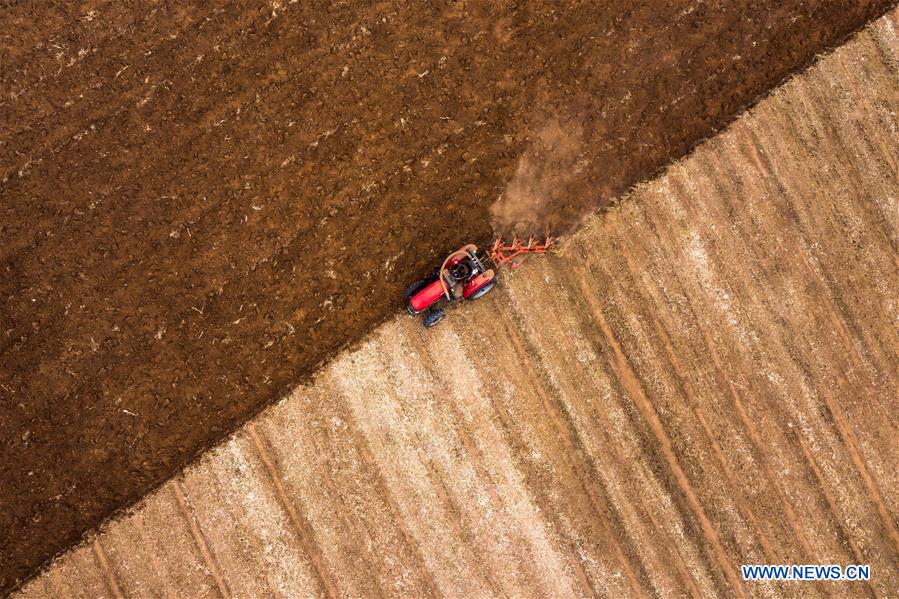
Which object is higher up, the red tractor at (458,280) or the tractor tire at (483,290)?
the red tractor at (458,280)

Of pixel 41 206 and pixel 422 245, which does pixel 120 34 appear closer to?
pixel 41 206

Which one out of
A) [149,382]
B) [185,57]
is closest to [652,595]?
[149,382]

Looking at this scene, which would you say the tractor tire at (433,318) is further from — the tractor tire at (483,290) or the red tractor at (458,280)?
the tractor tire at (483,290)

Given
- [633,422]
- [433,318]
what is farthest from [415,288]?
[633,422]

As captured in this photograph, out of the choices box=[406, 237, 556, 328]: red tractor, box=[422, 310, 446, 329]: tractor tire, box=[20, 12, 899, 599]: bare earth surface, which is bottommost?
box=[20, 12, 899, 599]: bare earth surface

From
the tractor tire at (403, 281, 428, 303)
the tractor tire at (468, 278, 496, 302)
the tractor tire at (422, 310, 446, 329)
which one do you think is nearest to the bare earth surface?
the tractor tire at (468, 278, 496, 302)

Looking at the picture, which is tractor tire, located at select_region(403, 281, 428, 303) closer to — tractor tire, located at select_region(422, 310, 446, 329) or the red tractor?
the red tractor

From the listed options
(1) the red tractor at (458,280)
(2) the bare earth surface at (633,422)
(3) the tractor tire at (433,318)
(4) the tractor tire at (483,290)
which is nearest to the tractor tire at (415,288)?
(1) the red tractor at (458,280)
